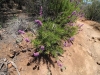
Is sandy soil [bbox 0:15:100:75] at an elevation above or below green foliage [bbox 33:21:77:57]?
Result: below

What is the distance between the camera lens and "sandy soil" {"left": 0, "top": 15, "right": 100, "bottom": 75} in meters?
3.85

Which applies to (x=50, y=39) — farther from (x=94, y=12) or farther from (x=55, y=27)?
(x=94, y=12)

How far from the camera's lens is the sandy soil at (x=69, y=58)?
3.85 meters

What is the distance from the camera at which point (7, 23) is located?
4.86m

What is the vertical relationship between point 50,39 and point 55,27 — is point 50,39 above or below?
below

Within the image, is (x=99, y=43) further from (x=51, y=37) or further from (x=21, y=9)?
(x=21, y=9)

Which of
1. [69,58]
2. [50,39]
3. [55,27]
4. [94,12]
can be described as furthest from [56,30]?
[94,12]

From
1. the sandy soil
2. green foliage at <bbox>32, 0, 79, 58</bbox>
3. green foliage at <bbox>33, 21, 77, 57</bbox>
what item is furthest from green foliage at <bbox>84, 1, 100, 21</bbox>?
green foliage at <bbox>33, 21, 77, 57</bbox>

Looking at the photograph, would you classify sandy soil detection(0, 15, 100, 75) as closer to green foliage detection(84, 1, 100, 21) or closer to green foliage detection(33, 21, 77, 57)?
green foliage detection(33, 21, 77, 57)

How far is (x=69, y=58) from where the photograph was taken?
448cm

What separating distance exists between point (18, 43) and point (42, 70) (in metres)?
0.92

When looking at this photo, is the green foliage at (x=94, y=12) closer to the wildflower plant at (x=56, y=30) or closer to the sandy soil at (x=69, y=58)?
the sandy soil at (x=69, y=58)

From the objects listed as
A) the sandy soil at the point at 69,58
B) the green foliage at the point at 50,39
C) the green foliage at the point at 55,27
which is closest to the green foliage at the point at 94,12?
the sandy soil at the point at 69,58

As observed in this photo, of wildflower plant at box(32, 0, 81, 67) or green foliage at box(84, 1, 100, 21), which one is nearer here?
wildflower plant at box(32, 0, 81, 67)
